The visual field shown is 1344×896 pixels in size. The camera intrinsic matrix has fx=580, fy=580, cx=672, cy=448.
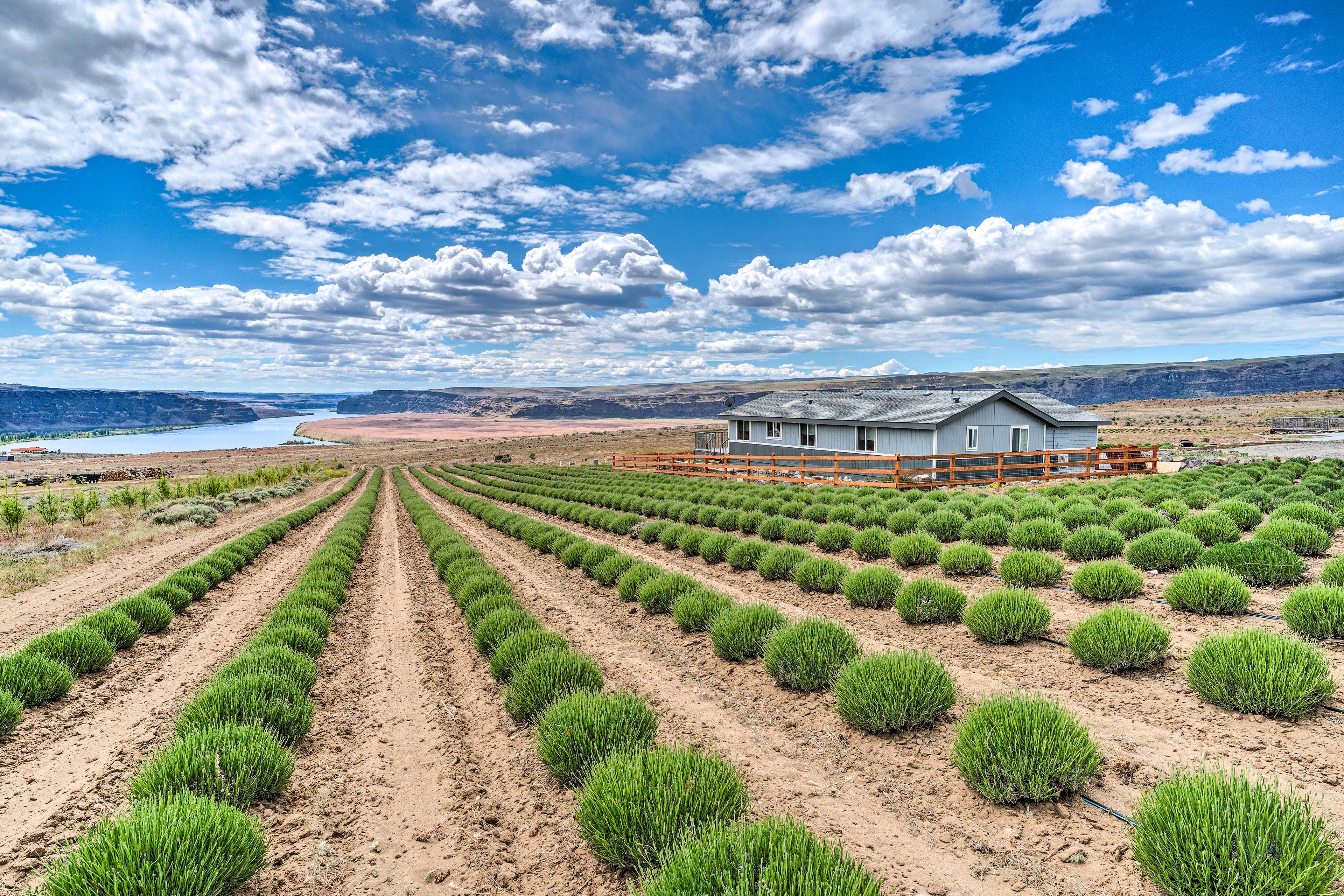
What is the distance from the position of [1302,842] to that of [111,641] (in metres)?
11.8

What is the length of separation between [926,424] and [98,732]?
81.7ft

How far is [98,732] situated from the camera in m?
5.86

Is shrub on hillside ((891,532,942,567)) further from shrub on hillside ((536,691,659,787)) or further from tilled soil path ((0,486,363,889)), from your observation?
tilled soil path ((0,486,363,889))

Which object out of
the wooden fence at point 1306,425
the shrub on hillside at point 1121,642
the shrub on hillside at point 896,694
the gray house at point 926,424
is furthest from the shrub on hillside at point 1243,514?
the wooden fence at point 1306,425

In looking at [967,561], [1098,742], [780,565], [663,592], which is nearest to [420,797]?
[663,592]

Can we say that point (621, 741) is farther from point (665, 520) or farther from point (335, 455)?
point (335, 455)

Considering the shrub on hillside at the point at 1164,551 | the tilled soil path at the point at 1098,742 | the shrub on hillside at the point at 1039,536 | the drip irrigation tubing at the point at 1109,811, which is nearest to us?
the tilled soil path at the point at 1098,742

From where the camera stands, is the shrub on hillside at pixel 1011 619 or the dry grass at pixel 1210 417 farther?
the dry grass at pixel 1210 417

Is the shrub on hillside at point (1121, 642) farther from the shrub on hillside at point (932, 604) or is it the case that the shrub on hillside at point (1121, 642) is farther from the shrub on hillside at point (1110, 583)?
the shrub on hillside at point (1110, 583)

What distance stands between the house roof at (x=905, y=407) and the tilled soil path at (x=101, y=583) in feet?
82.1

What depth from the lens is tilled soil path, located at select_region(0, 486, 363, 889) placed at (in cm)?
428

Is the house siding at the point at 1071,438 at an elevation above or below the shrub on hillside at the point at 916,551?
above

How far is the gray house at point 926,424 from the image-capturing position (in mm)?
25016

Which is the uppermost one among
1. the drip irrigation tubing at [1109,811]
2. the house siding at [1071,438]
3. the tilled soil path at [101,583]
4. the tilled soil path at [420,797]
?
the house siding at [1071,438]
